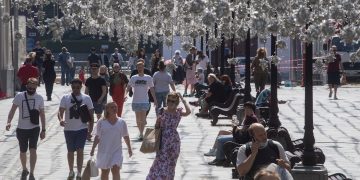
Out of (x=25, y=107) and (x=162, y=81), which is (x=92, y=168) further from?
(x=162, y=81)

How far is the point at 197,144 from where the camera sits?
904 inches

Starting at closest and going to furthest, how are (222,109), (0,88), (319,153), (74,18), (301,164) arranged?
(74,18) < (301,164) < (319,153) < (222,109) < (0,88)

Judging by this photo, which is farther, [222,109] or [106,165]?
[222,109]

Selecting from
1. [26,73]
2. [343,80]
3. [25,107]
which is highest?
[26,73]

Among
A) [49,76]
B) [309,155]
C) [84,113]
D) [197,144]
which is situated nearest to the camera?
[309,155]

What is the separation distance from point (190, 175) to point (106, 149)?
2495 mm

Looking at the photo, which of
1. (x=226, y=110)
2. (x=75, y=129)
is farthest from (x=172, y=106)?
(x=226, y=110)

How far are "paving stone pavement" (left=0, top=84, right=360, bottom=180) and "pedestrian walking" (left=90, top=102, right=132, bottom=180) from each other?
184cm

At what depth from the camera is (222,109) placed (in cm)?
2783

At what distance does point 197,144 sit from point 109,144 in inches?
289

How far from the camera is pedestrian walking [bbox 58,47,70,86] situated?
162ft

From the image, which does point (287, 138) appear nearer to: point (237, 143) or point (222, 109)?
point (237, 143)

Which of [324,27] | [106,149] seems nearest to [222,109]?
[106,149]

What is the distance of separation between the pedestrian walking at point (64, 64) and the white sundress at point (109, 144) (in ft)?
108
